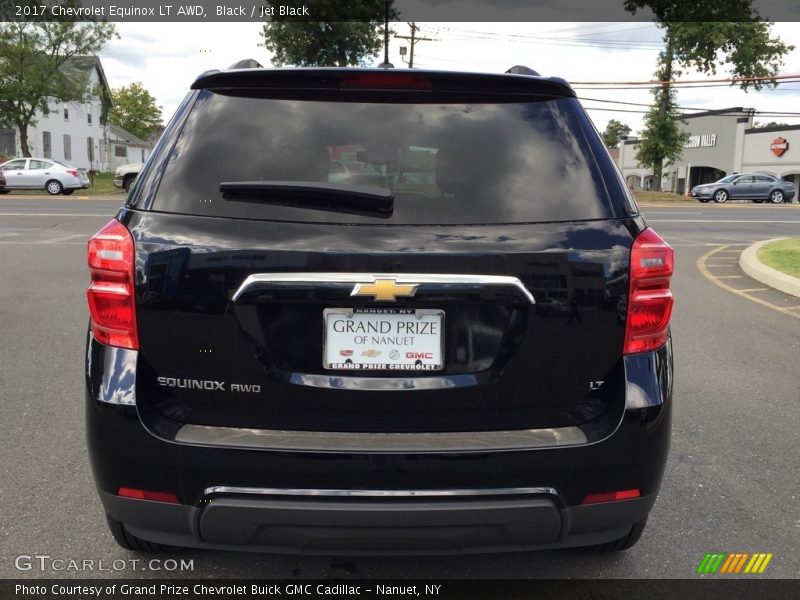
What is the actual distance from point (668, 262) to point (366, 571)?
5.20 ft

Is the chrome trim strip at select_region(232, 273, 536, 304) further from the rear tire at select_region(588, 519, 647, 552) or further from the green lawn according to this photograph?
the green lawn

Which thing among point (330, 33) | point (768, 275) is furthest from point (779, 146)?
point (768, 275)

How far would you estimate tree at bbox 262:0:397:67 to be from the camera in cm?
4319

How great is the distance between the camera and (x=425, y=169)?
2297 mm

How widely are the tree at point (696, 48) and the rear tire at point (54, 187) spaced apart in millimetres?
29053

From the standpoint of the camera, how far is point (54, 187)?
2938 cm

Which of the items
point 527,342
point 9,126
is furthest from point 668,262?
point 9,126

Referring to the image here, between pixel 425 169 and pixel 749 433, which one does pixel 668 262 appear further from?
pixel 749 433

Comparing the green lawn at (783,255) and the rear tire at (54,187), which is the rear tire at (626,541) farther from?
the rear tire at (54,187)

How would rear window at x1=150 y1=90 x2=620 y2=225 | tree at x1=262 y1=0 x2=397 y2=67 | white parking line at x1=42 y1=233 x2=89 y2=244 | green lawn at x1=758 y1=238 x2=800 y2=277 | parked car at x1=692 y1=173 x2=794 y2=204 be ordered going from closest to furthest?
1. rear window at x1=150 y1=90 x2=620 y2=225
2. green lawn at x1=758 y1=238 x2=800 y2=277
3. white parking line at x1=42 y1=233 x2=89 y2=244
4. parked car at x1=692 y1=173 x2=794 y2=204
5. tree at x1=262 y1=0 x2=397 y2=67

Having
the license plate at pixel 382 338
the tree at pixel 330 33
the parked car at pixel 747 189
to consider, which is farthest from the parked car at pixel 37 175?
the license plate at pixel 382 338

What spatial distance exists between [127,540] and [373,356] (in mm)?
1229

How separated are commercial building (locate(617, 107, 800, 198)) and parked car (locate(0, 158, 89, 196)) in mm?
34601

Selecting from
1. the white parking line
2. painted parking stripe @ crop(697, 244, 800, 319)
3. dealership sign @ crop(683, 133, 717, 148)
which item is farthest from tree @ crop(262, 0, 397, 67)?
painted parking stripe @ crop(697, 244, 800, 319)
